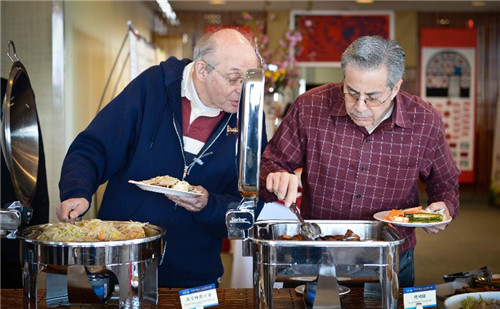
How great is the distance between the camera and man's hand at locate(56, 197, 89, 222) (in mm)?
1996

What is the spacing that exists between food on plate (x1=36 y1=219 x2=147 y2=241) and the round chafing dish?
0.05 meters

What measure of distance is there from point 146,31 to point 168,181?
181 inches

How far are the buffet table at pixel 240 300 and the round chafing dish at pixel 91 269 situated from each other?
0.24 feet

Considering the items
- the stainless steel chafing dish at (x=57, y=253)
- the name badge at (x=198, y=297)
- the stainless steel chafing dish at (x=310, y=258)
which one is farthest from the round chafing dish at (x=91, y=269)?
the stainless steel chafing dish at (x=310, y=258)

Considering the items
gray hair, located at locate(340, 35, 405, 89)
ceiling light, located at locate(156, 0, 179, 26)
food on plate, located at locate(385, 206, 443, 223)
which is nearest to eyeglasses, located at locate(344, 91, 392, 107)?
gray hair, located at locate(340, 35, 405, 89)

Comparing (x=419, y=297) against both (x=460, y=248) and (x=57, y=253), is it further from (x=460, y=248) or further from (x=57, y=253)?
(x=460, y=248)

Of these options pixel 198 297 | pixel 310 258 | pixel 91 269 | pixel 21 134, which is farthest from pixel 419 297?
pixel 21 134

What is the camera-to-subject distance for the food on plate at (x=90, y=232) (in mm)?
1779

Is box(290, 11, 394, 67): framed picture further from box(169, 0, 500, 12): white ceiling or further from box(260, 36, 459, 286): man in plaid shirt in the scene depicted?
box(260, 36, 459, 286): man in plaid shirt

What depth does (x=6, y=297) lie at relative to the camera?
76.3 inches

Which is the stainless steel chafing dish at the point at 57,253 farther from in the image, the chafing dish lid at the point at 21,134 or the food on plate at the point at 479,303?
the food on plate at the point at 479,303

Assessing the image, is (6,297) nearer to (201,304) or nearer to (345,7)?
(201,304)

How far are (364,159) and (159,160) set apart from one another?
735mm

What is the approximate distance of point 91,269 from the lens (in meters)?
1.84
